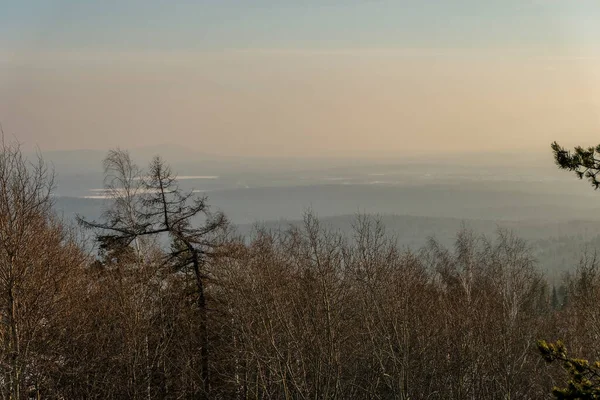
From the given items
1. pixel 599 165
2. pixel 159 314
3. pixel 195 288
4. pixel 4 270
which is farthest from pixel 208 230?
pixel 599 165

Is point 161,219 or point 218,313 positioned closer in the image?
point 218,313

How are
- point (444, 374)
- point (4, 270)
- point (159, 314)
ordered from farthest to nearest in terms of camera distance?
point (444, 374) < point (159, 314) < point (4, 270)

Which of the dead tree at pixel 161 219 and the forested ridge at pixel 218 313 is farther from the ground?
the dead tree at pixel 161 219

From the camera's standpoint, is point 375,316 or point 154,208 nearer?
point 375,316

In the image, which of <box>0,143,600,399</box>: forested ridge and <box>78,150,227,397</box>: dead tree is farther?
<box>78,150,227,397</box>: dead tree

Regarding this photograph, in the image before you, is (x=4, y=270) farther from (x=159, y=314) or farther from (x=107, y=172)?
(x=107, y=172)

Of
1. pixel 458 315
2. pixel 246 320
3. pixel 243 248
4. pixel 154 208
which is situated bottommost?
pixel 458 315

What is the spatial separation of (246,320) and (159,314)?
5.85 m

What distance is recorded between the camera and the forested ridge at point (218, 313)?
41.5 feet

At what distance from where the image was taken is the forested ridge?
41.5 feet

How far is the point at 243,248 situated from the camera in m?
16.2

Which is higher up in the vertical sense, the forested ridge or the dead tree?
the dead tree

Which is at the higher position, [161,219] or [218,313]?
[161,219]

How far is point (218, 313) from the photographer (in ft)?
58.9
